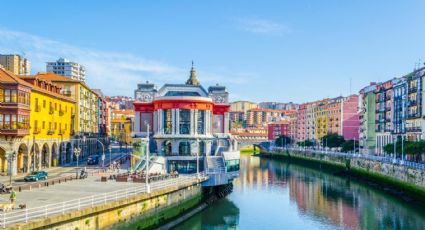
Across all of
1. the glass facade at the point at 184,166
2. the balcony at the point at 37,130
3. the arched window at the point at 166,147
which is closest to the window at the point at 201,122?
the arched window at the point at 166,147

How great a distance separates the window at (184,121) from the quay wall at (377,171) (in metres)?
35.1

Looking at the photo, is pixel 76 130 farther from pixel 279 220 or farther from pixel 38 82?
pixel 279 220

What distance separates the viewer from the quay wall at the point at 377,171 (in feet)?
221

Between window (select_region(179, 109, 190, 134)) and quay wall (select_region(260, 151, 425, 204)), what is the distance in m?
35.1

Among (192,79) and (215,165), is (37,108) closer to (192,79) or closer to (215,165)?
(215,165)

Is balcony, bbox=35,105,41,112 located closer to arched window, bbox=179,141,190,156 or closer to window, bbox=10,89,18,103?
window, bbox=10,89,18,103

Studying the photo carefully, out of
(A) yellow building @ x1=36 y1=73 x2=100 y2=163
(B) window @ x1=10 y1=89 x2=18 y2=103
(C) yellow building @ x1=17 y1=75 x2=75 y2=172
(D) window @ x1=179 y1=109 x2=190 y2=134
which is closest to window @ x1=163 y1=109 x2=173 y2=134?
(D) window @ x1=179 y1=109 x2=190 y2=134

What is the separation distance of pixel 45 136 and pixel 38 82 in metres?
8.40

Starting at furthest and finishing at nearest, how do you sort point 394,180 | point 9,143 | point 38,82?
point 394,180, point 38,82, point 9,143

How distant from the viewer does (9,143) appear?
6053 centimetres

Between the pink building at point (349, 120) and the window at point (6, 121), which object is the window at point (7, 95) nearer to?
the window at point (6, 121)

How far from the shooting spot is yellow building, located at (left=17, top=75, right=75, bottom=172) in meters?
67.4

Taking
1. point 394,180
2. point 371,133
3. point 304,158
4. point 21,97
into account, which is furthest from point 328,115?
point 21,97

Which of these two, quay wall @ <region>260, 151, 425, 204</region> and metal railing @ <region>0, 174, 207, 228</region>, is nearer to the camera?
metal railing @ <region>0, 174, 207, 228</region>
